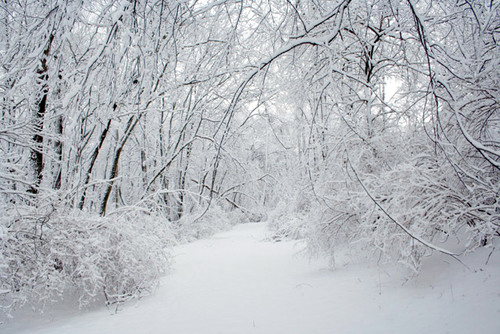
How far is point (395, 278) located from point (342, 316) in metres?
1.32

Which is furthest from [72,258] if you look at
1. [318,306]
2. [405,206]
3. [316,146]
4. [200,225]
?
[200,225]

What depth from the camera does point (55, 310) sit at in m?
4.55

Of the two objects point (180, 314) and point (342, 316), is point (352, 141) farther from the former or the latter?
point (180, 314)

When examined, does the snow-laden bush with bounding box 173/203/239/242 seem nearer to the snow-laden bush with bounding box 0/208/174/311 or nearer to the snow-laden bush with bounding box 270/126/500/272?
the snow-laden bush with bounding box 0/208/174/311

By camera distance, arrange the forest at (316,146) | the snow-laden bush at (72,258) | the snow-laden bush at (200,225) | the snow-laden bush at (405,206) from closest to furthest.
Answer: the forest at (316,146) < the snow-laden bush at (405,206) < the snow-laden bush at (72,258) < the snow-laden bush at (200,225)

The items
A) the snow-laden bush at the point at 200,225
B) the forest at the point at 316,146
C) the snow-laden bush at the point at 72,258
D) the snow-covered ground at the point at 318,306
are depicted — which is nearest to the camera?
the forest at the point at 316,146

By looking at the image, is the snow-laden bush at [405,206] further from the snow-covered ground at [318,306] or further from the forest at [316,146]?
the snow-covered ground at [318,306]

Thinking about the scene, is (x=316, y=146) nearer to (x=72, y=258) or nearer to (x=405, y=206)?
(x=405, y=206)

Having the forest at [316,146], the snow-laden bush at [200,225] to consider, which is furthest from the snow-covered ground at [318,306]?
the snow-laden bush at [200,225]

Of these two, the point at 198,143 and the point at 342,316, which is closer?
the point at 342,316

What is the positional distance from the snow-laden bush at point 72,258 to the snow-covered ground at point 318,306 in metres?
0.36

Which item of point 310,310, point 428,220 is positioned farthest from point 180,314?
point 428,220

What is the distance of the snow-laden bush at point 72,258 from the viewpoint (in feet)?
12.4

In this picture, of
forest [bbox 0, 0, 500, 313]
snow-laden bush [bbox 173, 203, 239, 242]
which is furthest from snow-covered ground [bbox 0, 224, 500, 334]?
snow-laden bush [bbox 173, 203, 239, 242]
